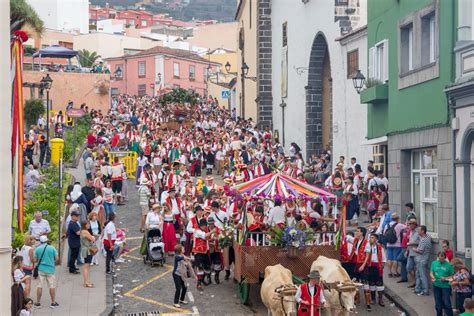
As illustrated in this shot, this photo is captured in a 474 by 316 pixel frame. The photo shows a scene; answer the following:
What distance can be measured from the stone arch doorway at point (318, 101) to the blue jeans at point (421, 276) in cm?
1965

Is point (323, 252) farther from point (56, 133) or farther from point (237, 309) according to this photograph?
point (56, 133)

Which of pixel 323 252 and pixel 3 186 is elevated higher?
pixel 3 186

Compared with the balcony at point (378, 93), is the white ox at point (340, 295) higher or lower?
lower

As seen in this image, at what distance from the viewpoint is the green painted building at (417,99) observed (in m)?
20.6

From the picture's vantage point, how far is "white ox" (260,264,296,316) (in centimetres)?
1669

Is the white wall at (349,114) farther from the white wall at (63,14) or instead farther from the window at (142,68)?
the white wall at (63,14)

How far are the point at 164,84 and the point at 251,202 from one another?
65974 mm

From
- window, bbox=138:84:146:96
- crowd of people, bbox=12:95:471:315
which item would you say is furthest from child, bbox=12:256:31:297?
window, bbox=138:84:146:96

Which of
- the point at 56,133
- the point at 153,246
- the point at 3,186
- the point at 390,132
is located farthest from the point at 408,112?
the point at 56,133

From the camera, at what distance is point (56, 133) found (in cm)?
4047

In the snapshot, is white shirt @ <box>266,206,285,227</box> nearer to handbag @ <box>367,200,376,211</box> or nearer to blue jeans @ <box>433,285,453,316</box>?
blue jeans @ <box>433,285,453,316</box>

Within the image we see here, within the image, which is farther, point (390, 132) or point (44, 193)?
point (44, 193)

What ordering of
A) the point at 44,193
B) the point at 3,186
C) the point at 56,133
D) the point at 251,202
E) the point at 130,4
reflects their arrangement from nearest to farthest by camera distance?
the point at 3,186 → the point at 251,202 → the point at 44,193 → the point at 56,133 → the point at 130,4

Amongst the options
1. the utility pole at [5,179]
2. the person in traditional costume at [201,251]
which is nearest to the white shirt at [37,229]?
the person in traditional costume at [201,251]
